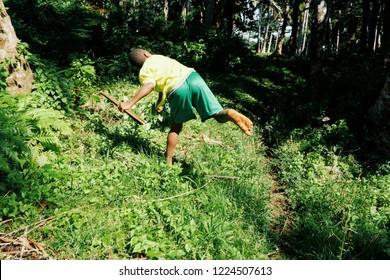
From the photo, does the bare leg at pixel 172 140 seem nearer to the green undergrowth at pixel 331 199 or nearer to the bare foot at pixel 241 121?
the bare foot at pixel 241 121

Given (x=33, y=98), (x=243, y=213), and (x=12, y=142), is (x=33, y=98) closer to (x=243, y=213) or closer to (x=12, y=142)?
(x=12, y=142)

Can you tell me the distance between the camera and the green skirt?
3904mm

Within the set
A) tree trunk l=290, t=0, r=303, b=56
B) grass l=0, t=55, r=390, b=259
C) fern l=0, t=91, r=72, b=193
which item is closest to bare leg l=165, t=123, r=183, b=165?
grass l=0, t=55, r=390, b=259

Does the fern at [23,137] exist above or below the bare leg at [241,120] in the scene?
below

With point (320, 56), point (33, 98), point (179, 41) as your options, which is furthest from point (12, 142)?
point (179, 41)

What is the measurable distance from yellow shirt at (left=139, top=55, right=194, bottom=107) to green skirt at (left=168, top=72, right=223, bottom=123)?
7 centimetres

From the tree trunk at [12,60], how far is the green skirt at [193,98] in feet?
8.48

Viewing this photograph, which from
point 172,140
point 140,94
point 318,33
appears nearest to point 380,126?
point 318,33

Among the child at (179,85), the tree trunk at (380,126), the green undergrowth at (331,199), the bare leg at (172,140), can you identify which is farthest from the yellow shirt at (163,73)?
the tree trunk at (380,126)

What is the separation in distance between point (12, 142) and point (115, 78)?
454 centimetres

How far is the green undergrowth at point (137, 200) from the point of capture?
2795 millimetres

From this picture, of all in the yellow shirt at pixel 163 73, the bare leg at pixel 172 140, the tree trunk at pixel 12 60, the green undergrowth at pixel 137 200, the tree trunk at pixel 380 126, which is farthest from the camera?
the tree trunk at pixel 380 126

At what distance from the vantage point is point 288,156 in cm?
547

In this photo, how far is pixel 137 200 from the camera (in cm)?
344
